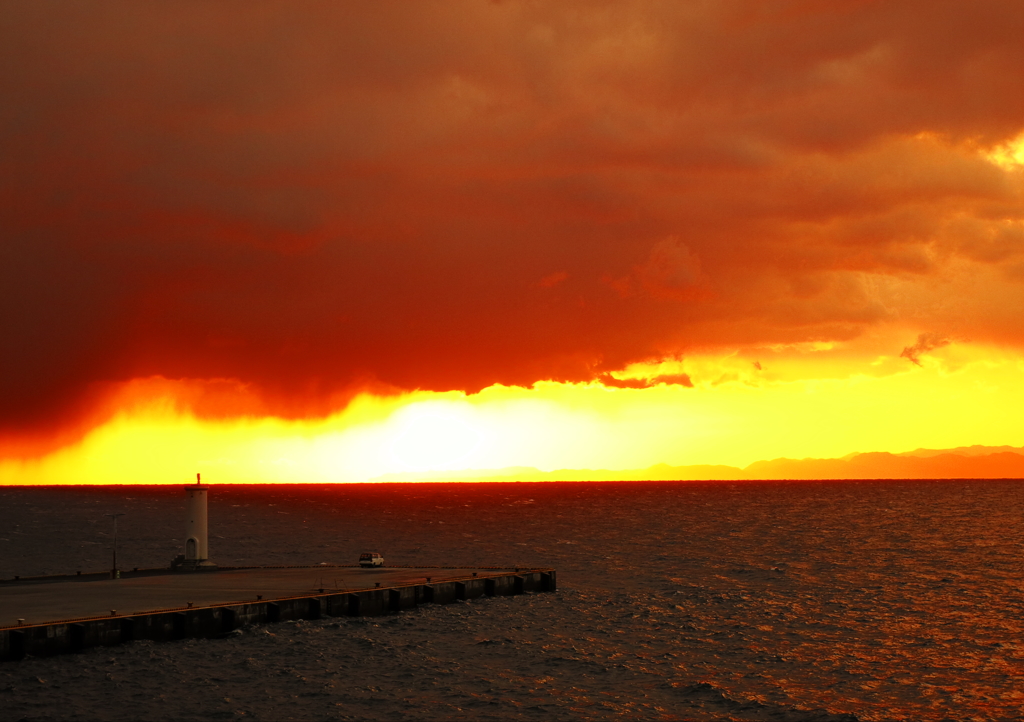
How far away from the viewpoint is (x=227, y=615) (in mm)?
42688

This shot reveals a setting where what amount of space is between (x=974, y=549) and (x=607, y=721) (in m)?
88.0

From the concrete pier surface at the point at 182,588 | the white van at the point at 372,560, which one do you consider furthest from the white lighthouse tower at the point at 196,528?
the white van at the point at 372,560

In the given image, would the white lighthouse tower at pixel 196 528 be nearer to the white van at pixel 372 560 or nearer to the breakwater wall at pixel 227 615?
the white van at pixel 372 560

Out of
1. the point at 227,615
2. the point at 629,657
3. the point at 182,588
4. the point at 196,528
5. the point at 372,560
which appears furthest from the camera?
the point at 372,560

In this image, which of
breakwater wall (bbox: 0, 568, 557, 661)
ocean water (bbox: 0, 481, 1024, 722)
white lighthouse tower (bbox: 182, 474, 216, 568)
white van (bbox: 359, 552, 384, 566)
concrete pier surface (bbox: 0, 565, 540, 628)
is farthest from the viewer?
white van (bbox: 359, 552, 384, 566)

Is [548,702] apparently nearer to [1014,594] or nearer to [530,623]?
[530,623]

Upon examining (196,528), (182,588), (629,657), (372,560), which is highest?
(196,528)

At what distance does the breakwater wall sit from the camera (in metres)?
36.3

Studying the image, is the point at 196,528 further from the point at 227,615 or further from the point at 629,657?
the point at 629,657

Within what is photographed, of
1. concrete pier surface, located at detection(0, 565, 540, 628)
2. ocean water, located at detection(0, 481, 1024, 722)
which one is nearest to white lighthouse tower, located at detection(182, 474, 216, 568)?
concrete pier surface, located at detection(0, 565, 540, 628)

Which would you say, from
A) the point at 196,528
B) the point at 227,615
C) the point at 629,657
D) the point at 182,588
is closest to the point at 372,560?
the point at 196,528

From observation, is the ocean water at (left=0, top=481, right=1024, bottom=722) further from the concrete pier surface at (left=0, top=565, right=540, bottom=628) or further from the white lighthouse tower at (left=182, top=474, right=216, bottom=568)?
the white lighthouse tower at (left=182, top=474, right=216, bottom=568)

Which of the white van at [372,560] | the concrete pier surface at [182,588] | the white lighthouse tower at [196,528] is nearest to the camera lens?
the concrete pier surface at [182,588]

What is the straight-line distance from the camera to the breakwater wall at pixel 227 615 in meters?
36.3
